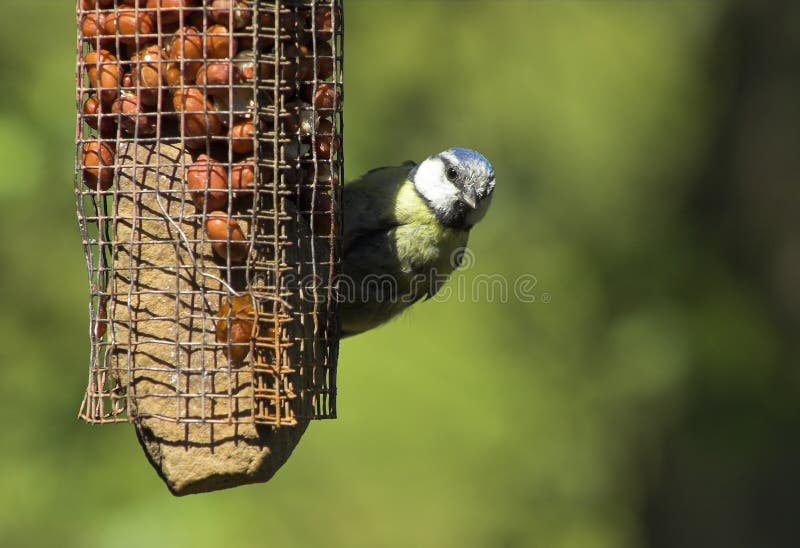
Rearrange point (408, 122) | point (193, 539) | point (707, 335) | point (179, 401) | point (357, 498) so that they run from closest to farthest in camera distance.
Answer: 1. point (179, 401)
2. point (193, 539)
3. point (707, 335)
4. point (408, 122)
5. point (357, 498)

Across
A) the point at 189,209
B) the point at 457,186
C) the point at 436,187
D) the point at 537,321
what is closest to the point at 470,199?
the point at 457,186

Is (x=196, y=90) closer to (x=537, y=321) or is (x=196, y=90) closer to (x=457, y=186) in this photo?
(x=457, y=186)

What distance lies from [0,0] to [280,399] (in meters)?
4.47

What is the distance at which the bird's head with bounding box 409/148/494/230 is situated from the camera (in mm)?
4887

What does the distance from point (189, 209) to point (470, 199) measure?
76.2 inches

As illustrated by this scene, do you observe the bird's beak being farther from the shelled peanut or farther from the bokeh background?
the shelled peanut

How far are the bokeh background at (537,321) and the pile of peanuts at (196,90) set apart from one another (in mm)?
2096

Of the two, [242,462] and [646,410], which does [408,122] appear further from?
[242,462]

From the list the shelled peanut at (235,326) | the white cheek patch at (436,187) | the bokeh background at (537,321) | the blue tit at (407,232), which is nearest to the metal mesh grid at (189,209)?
the shelled peanut at (235,326)

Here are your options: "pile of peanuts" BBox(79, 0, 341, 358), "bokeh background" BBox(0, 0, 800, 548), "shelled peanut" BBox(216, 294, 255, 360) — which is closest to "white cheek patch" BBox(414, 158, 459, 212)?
"bokeh background" BBox(0, 0, 800, 548)

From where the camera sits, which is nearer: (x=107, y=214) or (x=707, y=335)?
(x=107, y=214)

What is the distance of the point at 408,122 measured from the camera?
762 centimetres

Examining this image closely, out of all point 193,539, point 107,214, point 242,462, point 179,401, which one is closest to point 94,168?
point 107,214

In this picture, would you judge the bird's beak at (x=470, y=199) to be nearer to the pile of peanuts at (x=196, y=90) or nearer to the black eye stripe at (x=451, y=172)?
the black eye stripe at (x=451, y=172)
